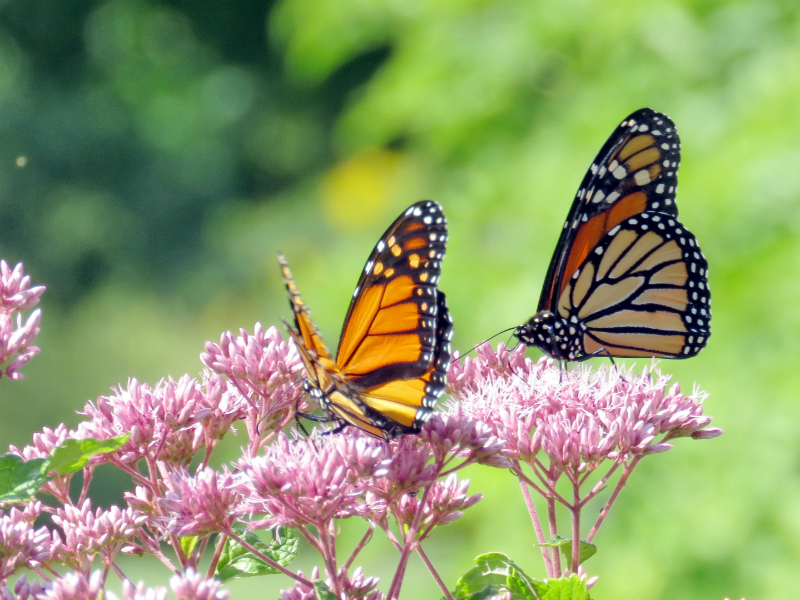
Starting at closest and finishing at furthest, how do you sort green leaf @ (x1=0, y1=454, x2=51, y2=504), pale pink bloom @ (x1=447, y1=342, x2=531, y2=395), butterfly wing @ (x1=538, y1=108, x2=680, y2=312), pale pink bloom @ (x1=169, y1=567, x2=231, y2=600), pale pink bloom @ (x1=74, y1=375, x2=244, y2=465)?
1. pale pink bloom @ (x1=169, y1=567, x2=231, y2=600)
2. green leaf @ (x1=0, y1=454, x2=51, y2=504)
3. pale pink bloom @ (x1=74, y1=375, x2=244, y2=465)
4. pale pink bloom @ (x1=447, y1=342, x2=531, y2=395)
5. butterfly wing @ (x1=538, y1=108, x2=680, y2=312)

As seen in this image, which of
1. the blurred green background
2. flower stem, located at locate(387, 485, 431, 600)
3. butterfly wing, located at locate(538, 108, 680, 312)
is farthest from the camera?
the blurred green background

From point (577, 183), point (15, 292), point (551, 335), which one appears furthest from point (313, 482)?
point (577, 183)

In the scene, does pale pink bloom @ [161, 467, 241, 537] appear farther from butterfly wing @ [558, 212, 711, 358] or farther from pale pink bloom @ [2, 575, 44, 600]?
butterfly wing @ [558, 212, 711, 358]

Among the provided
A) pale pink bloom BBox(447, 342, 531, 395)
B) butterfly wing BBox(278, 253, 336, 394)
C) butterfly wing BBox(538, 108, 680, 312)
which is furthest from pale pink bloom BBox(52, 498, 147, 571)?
butterfly wing BBox(538, 108, 680, 312)

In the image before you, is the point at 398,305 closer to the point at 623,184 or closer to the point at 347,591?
the point at 347,591

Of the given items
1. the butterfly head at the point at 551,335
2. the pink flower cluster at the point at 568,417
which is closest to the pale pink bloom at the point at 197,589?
the pink flower cluster at the point at 568,417

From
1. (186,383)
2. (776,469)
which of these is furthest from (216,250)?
(186,383)

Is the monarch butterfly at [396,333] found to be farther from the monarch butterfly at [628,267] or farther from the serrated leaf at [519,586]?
the monarch butterfly at [628,267]
